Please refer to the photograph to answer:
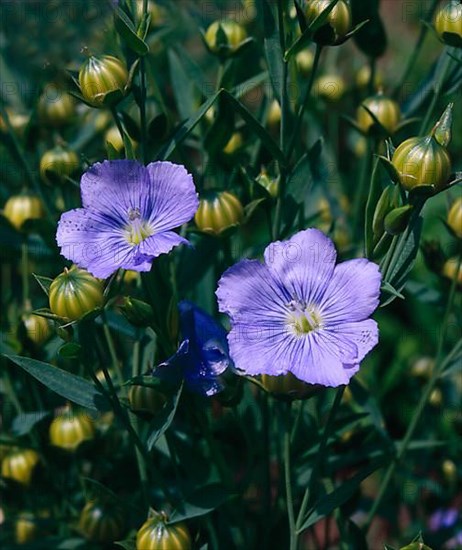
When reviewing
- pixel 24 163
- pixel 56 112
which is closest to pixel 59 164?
pixel 24 163

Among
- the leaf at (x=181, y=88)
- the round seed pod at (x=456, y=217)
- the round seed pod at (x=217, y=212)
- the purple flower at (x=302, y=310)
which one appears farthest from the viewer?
the leaf at (x=181, y=88)

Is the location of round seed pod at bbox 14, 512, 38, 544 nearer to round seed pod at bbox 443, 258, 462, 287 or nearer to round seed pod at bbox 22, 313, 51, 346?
round seed pod at bbox 22, 313, 51, 346

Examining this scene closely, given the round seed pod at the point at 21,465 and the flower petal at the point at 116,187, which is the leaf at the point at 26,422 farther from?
the flower petal at the point at 116,187

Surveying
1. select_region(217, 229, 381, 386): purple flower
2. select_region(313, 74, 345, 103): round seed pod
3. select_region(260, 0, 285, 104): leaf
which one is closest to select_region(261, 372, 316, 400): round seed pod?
select_region(217, 229, 381, 386): purple flower

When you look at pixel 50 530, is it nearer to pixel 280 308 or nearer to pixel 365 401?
pixel 365 401

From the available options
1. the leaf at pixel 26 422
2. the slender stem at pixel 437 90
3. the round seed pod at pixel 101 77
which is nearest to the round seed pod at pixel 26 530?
the leaf at pixel 26 422

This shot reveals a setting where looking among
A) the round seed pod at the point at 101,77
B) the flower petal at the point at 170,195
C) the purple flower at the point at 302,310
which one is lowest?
the purple flower at the point at 302,310

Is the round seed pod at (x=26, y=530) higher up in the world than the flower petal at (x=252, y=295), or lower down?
lower down
